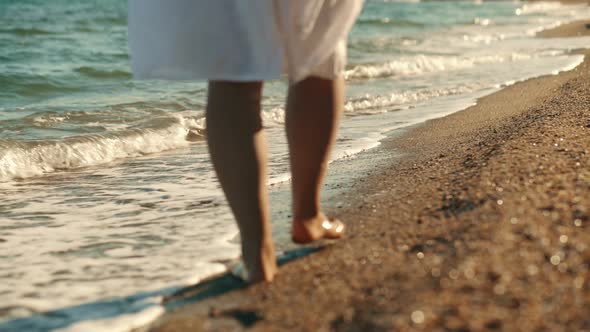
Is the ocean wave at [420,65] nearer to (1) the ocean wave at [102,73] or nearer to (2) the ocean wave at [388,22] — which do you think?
(1) the ocean wave at [102,73]

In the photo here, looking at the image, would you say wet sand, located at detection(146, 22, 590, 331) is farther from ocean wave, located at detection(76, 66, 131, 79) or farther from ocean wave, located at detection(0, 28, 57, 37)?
ocean wave, located at detection(0, 28, 57, 37)

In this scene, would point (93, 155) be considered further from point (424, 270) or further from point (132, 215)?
point (424, 270)

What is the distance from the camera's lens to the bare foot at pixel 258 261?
6.91 feet

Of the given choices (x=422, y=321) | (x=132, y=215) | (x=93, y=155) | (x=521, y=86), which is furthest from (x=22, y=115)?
(x=422, y=321)

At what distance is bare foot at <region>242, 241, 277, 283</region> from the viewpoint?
2.11 metres

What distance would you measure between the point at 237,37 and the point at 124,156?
11.4 ft

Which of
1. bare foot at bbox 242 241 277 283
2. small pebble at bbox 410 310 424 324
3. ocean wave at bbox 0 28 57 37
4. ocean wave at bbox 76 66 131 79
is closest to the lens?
small pebble at bbox 410 310 424 324

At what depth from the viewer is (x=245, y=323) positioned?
1.88 metres

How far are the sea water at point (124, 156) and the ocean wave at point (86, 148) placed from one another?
0.04ft

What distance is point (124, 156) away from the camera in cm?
522

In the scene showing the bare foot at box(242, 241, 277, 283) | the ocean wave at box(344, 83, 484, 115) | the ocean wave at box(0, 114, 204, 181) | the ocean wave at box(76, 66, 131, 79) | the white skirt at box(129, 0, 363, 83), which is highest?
the white skirt at box(129, 0, 363, 83)

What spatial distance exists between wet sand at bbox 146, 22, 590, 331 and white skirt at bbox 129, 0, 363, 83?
56 cm

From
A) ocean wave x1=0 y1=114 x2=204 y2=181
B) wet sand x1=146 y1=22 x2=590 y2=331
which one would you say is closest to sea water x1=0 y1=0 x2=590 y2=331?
ocean wave x1=0 y1=114 x2=204 y2=181

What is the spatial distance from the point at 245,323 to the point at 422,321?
0.44 meters
